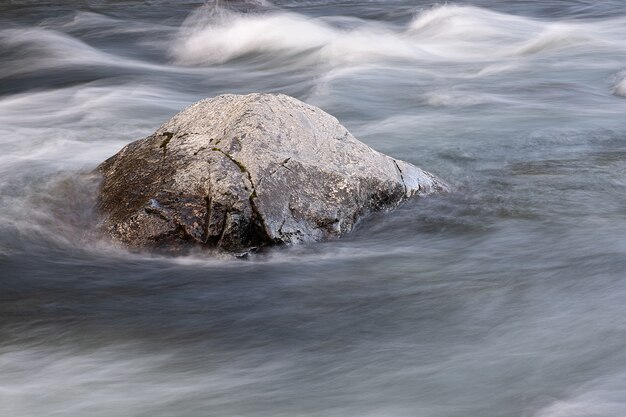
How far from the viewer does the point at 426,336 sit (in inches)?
183

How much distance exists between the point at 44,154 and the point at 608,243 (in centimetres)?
414

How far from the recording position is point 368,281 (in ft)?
17.4

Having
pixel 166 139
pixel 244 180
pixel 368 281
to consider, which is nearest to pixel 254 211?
pixel 244 180

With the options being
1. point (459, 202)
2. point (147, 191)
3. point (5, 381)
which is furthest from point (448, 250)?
point (5, 381)

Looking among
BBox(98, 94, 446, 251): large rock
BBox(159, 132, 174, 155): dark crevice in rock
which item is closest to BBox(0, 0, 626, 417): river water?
BBox(98, 94, 446, 251): large rock

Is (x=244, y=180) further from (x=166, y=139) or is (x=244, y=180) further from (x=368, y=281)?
(x=368, y=281)

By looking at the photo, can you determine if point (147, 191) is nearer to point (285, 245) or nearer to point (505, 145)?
point (285, 245)

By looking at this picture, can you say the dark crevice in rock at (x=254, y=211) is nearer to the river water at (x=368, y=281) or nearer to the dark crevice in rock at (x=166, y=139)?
the river water at (x=368, y=281)

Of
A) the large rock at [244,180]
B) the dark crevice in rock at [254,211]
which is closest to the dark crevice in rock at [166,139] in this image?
the large rock at [244,180]

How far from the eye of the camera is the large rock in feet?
17.5

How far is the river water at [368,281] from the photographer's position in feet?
13.5

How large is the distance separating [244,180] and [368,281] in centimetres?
85

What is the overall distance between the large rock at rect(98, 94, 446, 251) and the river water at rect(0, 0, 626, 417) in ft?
0.43

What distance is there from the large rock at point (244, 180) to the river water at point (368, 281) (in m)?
0.13
